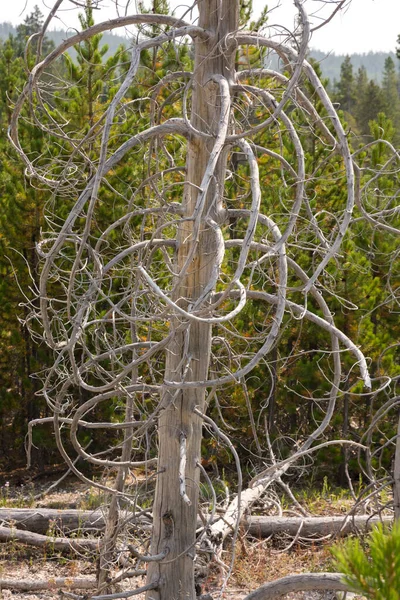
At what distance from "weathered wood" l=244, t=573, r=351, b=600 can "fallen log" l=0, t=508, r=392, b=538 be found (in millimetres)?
2946

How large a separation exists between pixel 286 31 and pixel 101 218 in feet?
16.3

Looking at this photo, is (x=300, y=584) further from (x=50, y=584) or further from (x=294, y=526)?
(x=294, y=526)

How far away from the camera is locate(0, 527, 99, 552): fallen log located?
5.83 m

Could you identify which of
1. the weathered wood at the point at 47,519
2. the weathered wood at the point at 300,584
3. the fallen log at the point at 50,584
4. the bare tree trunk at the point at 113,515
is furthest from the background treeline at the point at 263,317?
the weathered wood at the point at 300,584

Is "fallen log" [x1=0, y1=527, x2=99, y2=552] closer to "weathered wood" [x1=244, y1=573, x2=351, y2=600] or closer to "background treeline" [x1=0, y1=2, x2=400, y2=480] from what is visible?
A: "background treeline" [x1=0, y1=2, x2=400, y2=480]

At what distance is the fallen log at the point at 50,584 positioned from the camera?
5215mm

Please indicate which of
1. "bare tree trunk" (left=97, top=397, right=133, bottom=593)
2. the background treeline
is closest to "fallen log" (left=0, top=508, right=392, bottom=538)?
the background treeline

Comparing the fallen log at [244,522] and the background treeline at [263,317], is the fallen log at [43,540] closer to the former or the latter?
the fallen log at [244,522]

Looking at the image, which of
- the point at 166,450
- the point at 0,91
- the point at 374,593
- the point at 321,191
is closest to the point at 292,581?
the point at 166,450

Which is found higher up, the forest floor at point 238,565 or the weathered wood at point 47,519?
the weathered wood at point 47,519

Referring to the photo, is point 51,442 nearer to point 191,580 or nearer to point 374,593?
point 191,580

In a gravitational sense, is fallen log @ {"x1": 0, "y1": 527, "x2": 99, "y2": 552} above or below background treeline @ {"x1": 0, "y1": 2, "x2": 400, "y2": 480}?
below

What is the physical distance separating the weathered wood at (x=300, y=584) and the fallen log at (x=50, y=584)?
2537 mm

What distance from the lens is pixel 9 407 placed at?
27.5ft
